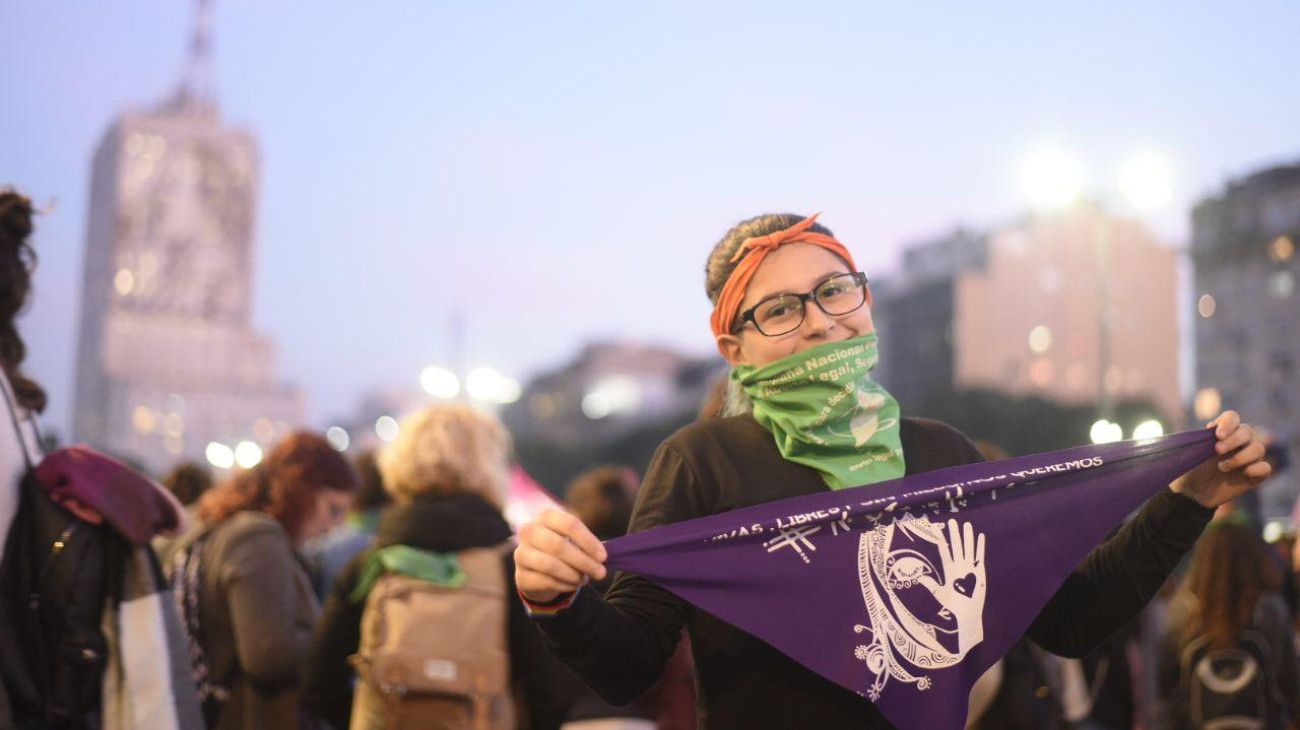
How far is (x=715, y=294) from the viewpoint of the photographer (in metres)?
3.16

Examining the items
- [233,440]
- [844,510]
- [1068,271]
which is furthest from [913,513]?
[233,440]

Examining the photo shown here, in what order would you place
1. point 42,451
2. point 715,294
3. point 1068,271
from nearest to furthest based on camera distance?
point 715,294 < point 42,451 < point 1068,271

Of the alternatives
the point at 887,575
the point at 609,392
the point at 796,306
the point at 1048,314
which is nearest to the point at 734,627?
the point at 887,575

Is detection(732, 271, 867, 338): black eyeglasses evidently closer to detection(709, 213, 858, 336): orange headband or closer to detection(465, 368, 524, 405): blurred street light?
detection(709, 213, 858, 336): orange headband

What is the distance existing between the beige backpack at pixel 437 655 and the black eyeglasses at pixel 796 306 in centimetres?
219

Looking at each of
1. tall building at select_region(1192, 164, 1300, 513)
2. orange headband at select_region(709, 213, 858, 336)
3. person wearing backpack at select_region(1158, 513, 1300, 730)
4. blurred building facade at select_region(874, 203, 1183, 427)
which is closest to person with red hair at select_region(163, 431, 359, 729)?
orange headband at select_region(709, 213, 858, 336)

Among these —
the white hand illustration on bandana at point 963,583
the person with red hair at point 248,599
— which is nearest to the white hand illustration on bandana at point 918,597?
the white hand illustration on bandana at point 963,583

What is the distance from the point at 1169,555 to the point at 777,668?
0.88 metres

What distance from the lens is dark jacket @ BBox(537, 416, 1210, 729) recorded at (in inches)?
103

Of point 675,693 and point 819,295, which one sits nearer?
point 819,295

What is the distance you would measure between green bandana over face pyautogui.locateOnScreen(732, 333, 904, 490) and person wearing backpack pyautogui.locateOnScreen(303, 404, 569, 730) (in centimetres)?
218

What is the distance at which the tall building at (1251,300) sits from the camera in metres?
63.2

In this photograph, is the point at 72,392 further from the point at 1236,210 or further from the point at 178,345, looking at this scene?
the point at 1236,210

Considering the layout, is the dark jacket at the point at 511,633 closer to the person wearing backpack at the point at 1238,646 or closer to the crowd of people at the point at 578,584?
the crowd of people at the point at 578,584
